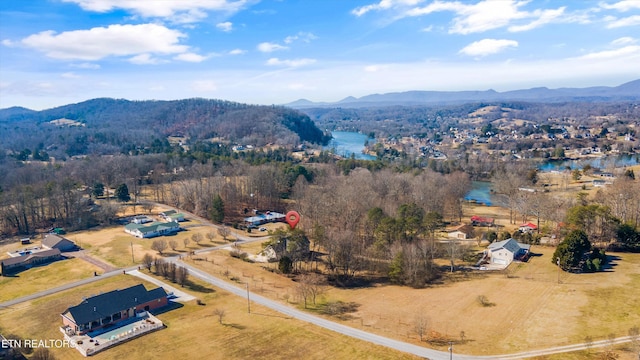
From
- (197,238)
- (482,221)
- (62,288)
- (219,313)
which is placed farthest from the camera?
(482,221)

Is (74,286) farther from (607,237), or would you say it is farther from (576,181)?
(576,181)

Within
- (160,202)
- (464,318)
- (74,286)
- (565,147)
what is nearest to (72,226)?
(160,202)

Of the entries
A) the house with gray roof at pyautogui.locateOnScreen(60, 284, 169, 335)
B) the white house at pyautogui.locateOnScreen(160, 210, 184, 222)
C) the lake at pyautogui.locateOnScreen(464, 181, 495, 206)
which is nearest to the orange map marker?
the white house at pyautogui.locateOnScreen(160, 210, 184, 222)

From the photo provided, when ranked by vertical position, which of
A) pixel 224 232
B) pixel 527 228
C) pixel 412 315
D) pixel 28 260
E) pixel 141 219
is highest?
pixel 141 219

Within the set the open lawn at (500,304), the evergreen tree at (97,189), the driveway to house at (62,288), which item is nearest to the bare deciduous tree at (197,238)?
the open lawn at (500,304)

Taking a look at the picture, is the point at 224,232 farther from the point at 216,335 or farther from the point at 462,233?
the point at 462,233

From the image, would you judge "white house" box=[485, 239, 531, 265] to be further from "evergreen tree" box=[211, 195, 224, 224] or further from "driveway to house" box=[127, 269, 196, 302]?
"evergreen tree" box=[211, 195, 224, 224]

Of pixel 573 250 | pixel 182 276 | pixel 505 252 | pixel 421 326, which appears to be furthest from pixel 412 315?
pixel 182 276
